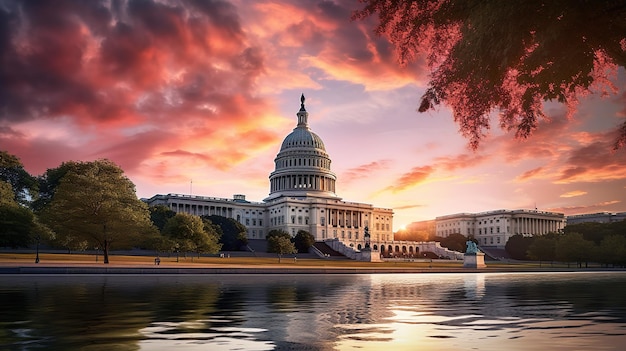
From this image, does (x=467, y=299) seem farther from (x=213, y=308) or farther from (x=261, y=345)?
(x=261, y=345)

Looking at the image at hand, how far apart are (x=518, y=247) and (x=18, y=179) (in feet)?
392

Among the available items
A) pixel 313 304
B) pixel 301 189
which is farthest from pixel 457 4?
pixel 301 189

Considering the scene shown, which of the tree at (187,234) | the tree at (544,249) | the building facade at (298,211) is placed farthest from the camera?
the building facade at (298,211)

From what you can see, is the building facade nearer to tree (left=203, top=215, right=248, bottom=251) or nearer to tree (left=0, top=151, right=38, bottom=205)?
tree (left=203, top=215, right=248, bottom=251)

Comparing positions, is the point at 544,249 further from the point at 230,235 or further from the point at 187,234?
the point at 187,234

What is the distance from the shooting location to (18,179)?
347ft

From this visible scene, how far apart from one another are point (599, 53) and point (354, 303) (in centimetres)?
1230

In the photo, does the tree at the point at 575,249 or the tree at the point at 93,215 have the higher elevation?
the tree at the point at 93,215

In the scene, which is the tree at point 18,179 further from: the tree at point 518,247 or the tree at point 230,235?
the tree at point 518,247

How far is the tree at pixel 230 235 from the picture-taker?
127000 mm

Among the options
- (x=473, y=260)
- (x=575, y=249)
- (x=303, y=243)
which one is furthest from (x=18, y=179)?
(x=575, y=249)

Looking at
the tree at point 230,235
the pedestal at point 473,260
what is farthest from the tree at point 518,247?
the pedestal at point 473,260

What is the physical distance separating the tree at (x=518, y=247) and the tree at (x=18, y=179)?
114m

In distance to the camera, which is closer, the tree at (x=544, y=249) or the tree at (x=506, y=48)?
the tree at (x=506, y=48)
